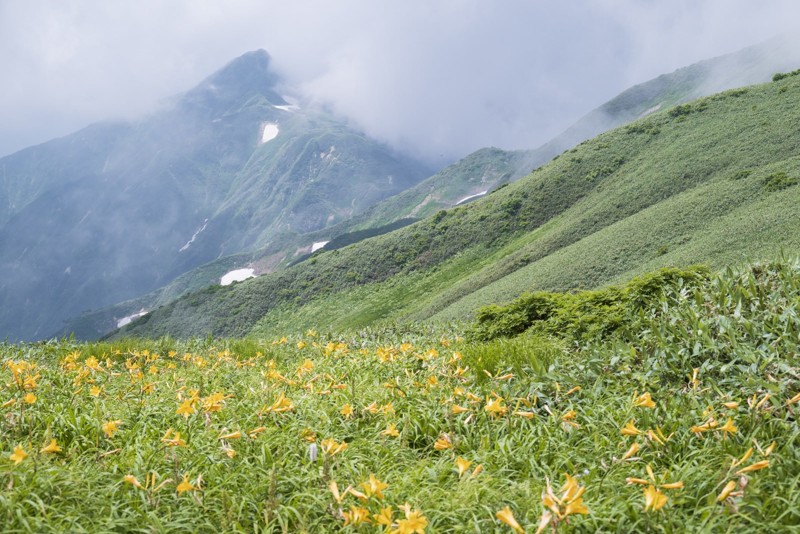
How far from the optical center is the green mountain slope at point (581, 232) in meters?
29.0

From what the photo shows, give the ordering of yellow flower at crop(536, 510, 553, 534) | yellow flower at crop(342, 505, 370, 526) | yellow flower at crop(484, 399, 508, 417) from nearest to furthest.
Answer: yellow flower at crop(536, 510, 553, 534)
yellow flower at crop(342, 505, 370, 526)
yellow flower at crop(484, 399, 508, 417)

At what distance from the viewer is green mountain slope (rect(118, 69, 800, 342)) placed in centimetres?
2903

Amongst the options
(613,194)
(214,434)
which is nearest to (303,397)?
(214,434)

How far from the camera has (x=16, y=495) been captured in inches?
101

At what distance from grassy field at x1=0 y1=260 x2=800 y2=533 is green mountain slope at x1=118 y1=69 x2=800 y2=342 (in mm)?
17887

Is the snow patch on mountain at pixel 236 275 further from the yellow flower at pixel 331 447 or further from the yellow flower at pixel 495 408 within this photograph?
the yellow flower at pixel 331 447

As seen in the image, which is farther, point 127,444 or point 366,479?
point 127,444

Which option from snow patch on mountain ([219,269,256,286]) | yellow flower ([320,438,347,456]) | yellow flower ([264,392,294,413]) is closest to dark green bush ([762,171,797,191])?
yellow flower ([264,392,294,413])

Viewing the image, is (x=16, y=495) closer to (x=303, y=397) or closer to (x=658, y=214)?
(x=303, y=397)

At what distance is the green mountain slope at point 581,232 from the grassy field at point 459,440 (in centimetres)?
1789

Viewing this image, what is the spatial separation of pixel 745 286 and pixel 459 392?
13.8 ft

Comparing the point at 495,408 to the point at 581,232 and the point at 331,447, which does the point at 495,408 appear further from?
the point at 581,232

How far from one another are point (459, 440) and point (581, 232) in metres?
42.3

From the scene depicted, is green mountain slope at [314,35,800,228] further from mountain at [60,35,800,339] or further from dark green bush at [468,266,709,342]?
dark green bush at [468,266,709,342]
